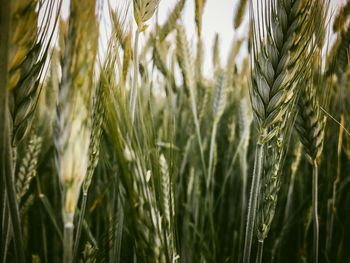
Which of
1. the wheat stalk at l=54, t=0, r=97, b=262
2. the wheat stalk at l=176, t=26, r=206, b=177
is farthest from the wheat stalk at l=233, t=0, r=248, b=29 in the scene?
the wheat stalk at l=54, t=0, r=97, b=262

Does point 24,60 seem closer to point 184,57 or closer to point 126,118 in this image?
point 126,118

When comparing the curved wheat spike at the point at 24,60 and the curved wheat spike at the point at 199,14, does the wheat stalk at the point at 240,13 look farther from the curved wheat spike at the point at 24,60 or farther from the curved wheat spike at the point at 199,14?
the curved wheat spike at the point at 24,60

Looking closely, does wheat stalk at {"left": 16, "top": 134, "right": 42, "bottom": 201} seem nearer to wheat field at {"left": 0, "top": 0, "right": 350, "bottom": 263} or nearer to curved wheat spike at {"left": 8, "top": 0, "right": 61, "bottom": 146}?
wheat field at {"left": 0, "top": 0, "right": 350, "bottom": 263}

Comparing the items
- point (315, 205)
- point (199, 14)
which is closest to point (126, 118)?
point (315, 205)

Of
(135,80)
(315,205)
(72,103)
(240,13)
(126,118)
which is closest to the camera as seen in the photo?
(72,103)

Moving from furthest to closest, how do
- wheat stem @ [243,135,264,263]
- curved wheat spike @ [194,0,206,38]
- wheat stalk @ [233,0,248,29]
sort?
wheat stalk @ [233,0,248,29]
curved wheat spike @ [194,0,206,38]
wheat stem @ [243,135,264,263]

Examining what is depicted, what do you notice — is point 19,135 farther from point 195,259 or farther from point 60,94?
point 195,259

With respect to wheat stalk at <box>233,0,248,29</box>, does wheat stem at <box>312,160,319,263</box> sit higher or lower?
lower

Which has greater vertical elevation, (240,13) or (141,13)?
(240,13)

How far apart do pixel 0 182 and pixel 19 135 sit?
0.35 ft

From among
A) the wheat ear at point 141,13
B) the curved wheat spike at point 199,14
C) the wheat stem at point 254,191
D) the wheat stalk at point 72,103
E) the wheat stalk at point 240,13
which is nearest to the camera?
the wheat stalk at point 72,103

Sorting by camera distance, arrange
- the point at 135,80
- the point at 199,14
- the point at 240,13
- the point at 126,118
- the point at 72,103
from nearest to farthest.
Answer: the point at 72,103, the point at 126,118, the point at 135,80, the point at 199,14, the point at 240,13

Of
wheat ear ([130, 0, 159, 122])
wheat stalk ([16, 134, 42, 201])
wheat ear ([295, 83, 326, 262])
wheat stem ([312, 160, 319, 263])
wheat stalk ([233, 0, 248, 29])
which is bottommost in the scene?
wheat stem ([312, 160, 319, 263])

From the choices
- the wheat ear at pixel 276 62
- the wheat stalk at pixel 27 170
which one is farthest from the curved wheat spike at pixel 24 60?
the wheat ear at pixel 276 62
